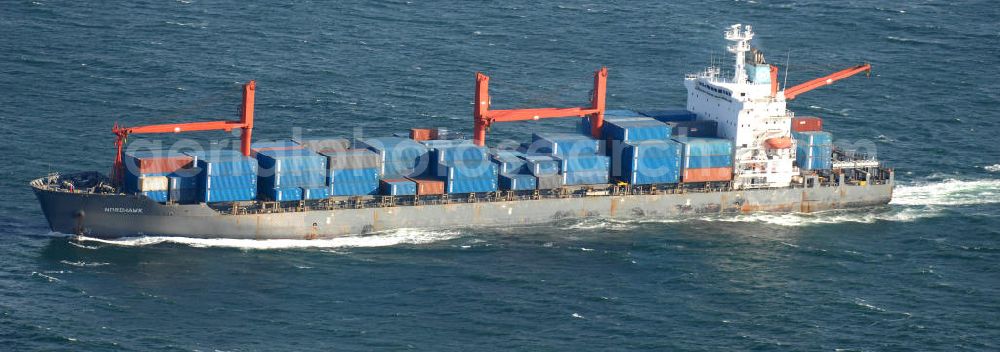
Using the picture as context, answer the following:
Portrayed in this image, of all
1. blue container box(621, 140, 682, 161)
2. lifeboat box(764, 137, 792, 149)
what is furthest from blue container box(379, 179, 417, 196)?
lifeboat box(764, 137, 792, 149)

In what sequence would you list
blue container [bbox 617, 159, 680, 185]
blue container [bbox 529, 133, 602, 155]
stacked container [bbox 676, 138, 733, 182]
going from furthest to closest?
stacked container [bbox 676, 138, 733, 182] < blue container [bbox 617, 159, 680, 185] < blue container [bbox 529, 133, 602, 155]

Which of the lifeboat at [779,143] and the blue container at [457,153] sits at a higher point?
the lifeboat at [779,143]

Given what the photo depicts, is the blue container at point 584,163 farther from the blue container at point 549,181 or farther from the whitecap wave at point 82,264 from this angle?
the whitecap wave at point 82,264

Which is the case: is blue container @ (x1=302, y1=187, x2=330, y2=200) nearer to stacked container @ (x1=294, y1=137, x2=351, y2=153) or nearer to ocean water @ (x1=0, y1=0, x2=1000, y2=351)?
ocean water @ (x1=0, y1=0, x2=1000, y2=351)

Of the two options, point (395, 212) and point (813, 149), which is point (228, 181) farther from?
point (813, 149)

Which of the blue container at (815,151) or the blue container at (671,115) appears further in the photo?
the blue container at (671,115)

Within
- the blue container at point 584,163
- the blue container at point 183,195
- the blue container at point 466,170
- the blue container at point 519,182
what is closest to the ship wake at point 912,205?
the blue container at point 584,163

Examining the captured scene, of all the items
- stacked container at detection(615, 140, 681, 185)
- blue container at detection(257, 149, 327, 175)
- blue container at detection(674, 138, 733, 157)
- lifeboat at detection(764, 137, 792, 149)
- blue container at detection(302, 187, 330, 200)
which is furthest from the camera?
lifeboat at detection(764, 137, 792, 149)
